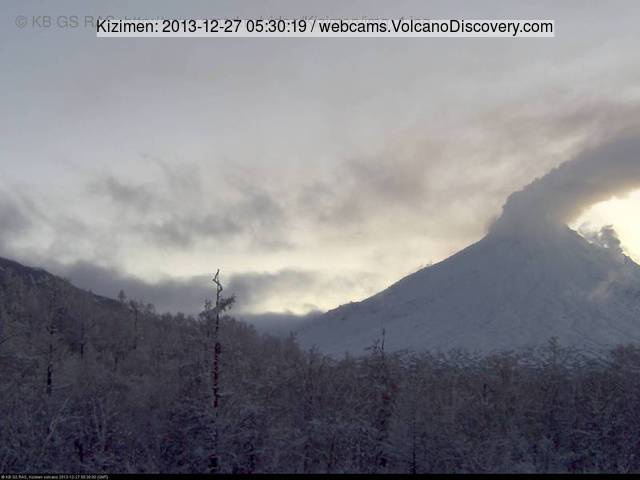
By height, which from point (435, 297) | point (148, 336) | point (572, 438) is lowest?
point (572, 438)

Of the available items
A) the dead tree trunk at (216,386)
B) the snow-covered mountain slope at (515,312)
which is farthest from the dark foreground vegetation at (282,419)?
the snow-covered mountain slope at (515,312)

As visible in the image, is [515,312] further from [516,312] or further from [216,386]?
[216,386]

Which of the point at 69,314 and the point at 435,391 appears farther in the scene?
the point at 69,314

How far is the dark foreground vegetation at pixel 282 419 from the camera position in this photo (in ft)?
124

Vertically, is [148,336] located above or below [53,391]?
above

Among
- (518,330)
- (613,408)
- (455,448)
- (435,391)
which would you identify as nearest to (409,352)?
(518,330)

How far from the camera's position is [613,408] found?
6069 cm

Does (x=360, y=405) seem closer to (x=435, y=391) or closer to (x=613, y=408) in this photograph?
(x=435, y=391)

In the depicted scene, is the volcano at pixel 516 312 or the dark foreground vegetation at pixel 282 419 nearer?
the dark foreground vegetation at pixel 282 419

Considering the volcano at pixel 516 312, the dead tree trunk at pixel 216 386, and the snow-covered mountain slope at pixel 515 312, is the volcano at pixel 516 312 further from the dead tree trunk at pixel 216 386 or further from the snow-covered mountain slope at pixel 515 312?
the dead tree trunk at pixel 216 386

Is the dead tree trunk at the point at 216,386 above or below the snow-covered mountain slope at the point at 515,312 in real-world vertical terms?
below

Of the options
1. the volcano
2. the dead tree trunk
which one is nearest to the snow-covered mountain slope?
the volcano

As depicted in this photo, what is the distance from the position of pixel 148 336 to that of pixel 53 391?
66080 mm

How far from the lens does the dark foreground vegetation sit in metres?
37.9
